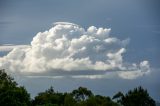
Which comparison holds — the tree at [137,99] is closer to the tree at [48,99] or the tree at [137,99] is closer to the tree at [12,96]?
the tree at [48,99]

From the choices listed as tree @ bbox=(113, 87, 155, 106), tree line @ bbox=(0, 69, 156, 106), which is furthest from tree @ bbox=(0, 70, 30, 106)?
tree @ bbox=(113, 87, 155, 106)

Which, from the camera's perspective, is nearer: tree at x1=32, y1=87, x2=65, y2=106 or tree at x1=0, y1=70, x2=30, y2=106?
tree at x1=0, y1=70, x2=30, y2=106

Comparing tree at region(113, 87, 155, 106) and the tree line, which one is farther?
tree at region(113, 87, 155, 106)

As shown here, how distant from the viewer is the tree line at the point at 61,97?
111 m

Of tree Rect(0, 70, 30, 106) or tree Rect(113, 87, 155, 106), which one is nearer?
tree Rect(0, 70, 30, 106)

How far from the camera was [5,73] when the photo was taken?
466 ft

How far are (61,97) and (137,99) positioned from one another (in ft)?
85.3

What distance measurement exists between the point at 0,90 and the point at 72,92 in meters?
39.8

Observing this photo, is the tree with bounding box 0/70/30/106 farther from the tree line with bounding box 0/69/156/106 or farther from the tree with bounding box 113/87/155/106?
the tree with bounding box 113/87/155/106

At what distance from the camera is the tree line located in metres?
111

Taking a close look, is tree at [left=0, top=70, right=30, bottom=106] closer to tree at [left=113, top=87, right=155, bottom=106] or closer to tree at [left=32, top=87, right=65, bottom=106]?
tree at [left=32, top=87, right=65, bottom=106]

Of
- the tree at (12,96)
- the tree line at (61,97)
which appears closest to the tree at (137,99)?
the tree line at (61,97)

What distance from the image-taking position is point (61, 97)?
14775cm

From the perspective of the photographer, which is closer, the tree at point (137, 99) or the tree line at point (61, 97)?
the tree line at point (61, 97)
